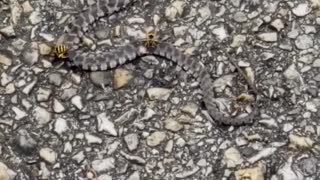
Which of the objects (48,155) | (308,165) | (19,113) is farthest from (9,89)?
(308,165)

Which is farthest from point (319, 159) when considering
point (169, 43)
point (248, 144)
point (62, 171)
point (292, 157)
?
point (62, 171)

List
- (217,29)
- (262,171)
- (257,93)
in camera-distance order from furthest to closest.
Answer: (217,29) < (257,93) < (262,171)

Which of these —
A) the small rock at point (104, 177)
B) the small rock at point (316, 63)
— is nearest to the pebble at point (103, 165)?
the small rock at point (104, 177)

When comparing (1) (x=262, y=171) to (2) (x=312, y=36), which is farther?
(2) (x=312, y=36)

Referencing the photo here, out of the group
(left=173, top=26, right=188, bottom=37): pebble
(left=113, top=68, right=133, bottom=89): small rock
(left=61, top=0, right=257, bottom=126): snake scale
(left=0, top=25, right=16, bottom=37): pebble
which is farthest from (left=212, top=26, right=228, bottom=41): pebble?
(left=0, top=25, right=16, bottom=37): pebble

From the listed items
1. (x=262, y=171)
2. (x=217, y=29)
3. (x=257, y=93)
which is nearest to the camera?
(x=262, y=171)

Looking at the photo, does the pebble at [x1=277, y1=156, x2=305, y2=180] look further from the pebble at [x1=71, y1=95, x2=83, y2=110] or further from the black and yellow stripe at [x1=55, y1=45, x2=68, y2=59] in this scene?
the black and yellow stripe at [x1=55, y1=45, x2=68, y2=59]

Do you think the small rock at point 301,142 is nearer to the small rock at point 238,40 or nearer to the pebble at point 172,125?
the pebble at point 172,125

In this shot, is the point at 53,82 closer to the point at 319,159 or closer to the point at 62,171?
the point at 62,171
